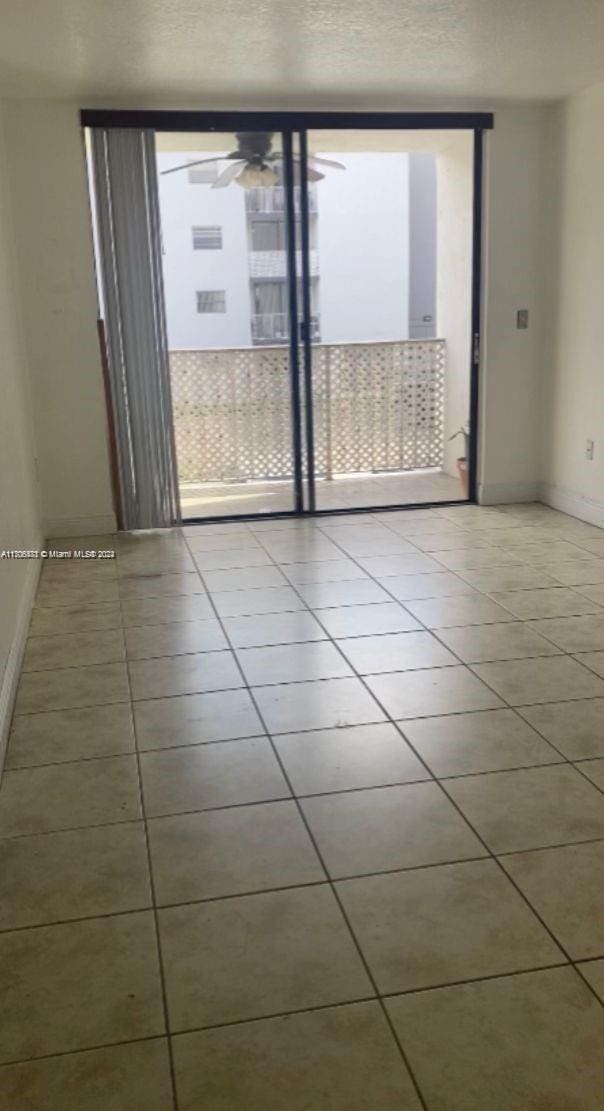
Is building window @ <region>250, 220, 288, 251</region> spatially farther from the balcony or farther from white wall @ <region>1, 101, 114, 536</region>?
white wall @ <region>1, 101, 114, 536</region>

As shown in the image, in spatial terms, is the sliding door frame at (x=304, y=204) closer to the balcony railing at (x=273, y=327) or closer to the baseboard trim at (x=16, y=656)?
the balcony railing at (x=273, y=327)

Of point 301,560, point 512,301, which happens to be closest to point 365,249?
point 512,301

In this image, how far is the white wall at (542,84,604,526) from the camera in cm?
490

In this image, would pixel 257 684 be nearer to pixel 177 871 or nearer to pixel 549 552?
pixel 177 871

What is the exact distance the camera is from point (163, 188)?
504 cm

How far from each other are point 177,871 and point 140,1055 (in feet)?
1.69

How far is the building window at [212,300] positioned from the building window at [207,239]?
0.28 metres

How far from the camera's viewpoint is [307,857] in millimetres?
2092

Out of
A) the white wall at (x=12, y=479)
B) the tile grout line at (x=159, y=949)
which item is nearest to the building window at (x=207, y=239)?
the white wall at (x=12, y=479)

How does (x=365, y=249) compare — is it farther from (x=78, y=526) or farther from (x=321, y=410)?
(x=78, y=526)

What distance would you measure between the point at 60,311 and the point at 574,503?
10.3 feet

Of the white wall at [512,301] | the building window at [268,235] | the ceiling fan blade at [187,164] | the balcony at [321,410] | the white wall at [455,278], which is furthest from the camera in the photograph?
the balcony at [321,410]

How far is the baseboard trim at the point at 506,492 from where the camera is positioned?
5.74 meters

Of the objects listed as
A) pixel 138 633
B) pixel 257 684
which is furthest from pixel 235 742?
pixel 138 633
